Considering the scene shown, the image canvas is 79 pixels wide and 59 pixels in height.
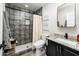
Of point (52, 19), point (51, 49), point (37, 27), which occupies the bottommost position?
point (51, 49)

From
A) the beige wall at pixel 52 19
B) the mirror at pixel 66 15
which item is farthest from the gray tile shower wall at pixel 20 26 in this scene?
the mirror at pixel 66 15

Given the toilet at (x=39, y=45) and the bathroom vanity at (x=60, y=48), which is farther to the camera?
the toilet at (x=39, y=45)

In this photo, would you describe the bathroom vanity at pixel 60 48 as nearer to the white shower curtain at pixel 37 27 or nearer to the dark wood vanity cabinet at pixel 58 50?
the dark wood vanity cabinet at pixel 58 50

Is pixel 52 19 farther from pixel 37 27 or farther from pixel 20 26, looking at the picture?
pixel 20 26

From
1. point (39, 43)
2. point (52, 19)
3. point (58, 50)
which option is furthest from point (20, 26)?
point (58, 50)

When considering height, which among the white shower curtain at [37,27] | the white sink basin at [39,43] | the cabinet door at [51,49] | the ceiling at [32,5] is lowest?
the cabinet door at [51,49]

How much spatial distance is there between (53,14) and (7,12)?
0.64m

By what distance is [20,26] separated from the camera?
3.93 ft

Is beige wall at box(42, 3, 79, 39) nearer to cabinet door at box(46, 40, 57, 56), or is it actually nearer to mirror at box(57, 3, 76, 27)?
mirror at box(57, 3, 76, 27)

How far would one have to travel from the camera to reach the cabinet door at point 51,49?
3.82ft

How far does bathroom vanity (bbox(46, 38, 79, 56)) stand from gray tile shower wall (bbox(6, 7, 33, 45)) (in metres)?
0.31

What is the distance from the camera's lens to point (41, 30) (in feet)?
3.99

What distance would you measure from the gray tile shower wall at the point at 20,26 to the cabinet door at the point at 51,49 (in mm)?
293

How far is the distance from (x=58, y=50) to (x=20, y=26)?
62cm
